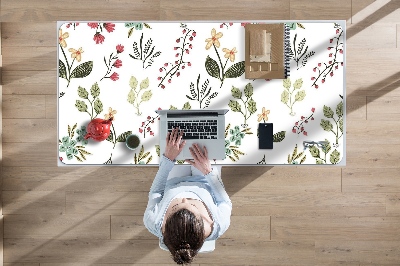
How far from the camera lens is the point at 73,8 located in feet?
8.34

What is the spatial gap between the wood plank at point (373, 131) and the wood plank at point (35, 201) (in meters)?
1.77

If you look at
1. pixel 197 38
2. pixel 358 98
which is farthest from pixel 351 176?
pixel 197 38

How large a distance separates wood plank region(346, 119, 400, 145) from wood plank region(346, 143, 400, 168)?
2cm

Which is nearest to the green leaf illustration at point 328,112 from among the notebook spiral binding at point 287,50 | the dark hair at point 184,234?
the notebook spiral binding at point 287,50

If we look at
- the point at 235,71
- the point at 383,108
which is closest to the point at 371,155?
the point at 383,108

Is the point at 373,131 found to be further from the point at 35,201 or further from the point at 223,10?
the point at 35,201

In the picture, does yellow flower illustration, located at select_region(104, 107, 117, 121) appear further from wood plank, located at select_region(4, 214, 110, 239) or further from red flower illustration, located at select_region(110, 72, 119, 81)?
wood plank, located at select_region(4, 214, 110, 239)

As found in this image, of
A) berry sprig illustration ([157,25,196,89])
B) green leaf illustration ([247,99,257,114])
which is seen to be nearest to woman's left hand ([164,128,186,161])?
berry sprig illustration ([157,25,196,89])

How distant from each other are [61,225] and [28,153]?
47 centimetres

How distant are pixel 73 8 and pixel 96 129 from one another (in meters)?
0.86

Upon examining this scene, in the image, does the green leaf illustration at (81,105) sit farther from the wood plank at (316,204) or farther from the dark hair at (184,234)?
the wood plank at (316,204)

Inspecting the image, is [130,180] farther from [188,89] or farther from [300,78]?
[300,78]

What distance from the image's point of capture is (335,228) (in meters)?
2.56

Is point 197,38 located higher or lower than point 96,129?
higher
